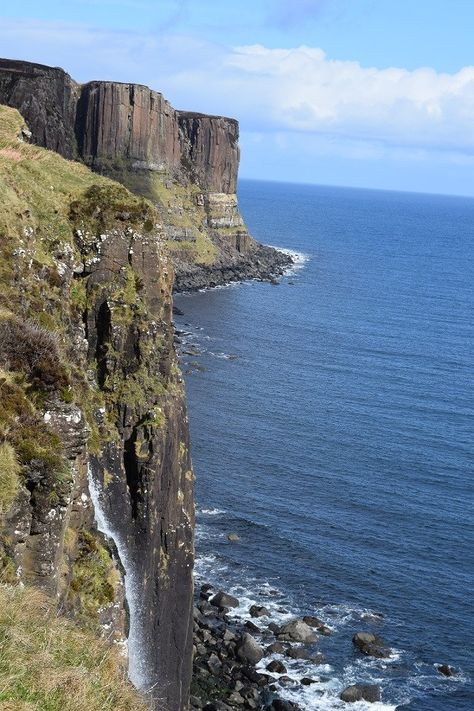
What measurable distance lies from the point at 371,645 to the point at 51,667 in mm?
34018

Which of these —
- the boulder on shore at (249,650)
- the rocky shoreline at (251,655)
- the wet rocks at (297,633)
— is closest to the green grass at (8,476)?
the rocky shoreline at (251,655)

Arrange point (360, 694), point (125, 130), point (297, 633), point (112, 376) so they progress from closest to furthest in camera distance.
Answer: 1. point (112, 376)
2. point (360, 694)
3. point (297, 633)
4. point (125, 130)

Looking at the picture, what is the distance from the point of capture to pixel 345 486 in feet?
202

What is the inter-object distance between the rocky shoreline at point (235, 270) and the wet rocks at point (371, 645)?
95.5 m

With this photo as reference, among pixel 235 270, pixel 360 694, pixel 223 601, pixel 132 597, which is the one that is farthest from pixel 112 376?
pixel 235 270

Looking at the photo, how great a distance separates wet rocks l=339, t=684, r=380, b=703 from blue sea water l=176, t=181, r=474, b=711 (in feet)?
1.34

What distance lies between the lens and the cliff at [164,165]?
149125 millimetres

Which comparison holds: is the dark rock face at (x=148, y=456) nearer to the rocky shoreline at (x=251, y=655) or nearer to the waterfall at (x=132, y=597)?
the waterfall at (x=132, y=597)

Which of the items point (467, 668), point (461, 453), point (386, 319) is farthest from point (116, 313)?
point (386, 319)

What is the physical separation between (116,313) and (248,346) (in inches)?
2917

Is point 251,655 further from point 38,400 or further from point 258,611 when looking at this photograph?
point 38,400

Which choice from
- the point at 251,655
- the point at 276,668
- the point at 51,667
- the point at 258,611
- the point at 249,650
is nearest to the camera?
the point at 51,667

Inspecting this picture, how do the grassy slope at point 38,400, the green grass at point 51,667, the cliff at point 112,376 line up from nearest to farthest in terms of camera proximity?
1. the green grass at point 51,667
2. the grassy slope at point 38,400
3. the cliff at point 112,376

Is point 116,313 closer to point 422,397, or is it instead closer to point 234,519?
point 234,519
